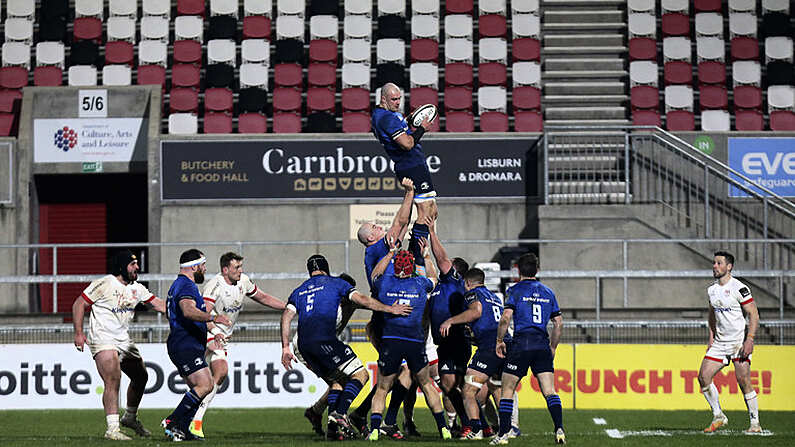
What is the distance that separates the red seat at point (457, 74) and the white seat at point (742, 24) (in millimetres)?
6165

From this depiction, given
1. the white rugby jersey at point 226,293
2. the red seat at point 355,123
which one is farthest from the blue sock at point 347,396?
the red seat at point 355,123

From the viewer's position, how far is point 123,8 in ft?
87.5

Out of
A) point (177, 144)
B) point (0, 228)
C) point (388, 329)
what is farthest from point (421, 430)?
point (0, 228)

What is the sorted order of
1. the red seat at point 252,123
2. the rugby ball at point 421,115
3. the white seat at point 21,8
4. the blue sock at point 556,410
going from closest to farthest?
the blue sock at point 556,410 → the rugby ball at point 421,115 → the red seat at point 252,123 → the white seat at point 21,8

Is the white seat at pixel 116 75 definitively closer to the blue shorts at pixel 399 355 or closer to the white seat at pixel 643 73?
the white seat at pixel 643 73

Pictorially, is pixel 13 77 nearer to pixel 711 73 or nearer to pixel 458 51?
pixel 458 51

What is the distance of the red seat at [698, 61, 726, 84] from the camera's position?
83.7 feet

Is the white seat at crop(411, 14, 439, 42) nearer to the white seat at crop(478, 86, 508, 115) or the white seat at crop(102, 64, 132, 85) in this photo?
the white seat at crop(478, 86, 508, 115)

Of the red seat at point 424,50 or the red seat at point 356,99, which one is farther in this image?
the red seat at point 424,50

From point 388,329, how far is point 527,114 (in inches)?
525

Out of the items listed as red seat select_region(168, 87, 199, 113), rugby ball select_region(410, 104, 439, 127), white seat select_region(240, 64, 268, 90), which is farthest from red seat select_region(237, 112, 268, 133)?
rugby ball select_region(410, 104, 439, 127)

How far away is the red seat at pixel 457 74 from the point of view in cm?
2536

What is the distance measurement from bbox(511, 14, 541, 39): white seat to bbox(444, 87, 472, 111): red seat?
1965mm

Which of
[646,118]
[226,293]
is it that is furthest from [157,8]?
[226,293]
